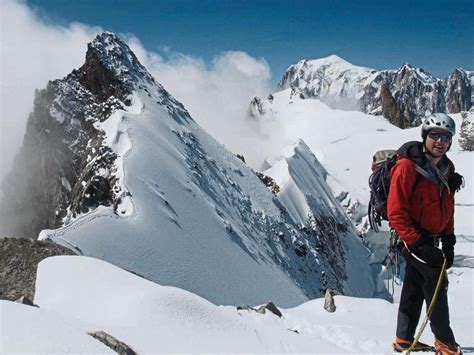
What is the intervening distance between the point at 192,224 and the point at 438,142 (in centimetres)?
1990

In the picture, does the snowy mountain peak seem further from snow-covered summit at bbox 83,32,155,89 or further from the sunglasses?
the sunglasses

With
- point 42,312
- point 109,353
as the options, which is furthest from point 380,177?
point 42,312

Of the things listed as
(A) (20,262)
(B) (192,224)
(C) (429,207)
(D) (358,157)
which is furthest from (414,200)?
(D) (358,157)

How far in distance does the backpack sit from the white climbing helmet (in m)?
0.54

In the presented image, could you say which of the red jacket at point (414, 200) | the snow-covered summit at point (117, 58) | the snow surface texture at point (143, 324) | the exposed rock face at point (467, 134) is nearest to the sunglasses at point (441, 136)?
the red jacket at point (414, 200)

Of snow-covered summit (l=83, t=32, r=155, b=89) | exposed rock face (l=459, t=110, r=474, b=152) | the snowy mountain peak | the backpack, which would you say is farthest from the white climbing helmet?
exposed rock face (l=459, t=110, r=474, b=152)

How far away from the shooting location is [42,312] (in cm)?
498

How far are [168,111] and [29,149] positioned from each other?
14189 millimetres

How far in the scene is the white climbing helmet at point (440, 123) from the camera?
5.73 m

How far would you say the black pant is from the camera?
579 cm

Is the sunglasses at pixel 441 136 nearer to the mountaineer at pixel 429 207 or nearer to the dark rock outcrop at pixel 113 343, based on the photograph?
the mountaineer at pixel 429 207

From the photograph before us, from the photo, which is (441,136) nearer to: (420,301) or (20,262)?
(420,301)

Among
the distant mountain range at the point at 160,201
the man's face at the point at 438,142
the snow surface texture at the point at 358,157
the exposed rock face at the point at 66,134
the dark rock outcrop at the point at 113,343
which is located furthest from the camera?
the snow surface texture at the point at 358,157

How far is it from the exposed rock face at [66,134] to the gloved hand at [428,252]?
82.7ft
